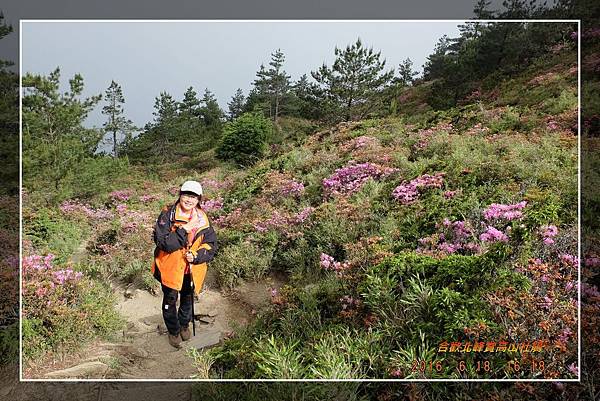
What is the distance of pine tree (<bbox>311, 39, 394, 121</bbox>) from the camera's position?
3117mm

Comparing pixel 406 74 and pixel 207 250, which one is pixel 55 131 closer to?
pixel 207 250

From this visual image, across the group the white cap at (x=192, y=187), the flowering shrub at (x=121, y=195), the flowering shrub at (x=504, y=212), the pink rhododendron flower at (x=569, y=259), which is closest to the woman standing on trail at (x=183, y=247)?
the white cap at (x=192, y=187)

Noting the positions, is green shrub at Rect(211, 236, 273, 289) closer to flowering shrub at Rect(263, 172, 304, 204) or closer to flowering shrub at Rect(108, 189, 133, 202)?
flowering shrub at Rect(263, 172, 304, 204)

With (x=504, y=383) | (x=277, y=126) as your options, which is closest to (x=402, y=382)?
(x=504, y=383)

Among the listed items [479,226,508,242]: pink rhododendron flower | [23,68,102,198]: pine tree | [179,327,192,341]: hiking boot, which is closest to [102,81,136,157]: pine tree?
[23,68,102,198]: pine tree

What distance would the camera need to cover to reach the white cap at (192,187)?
2869 mm

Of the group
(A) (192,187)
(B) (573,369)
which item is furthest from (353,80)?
(B) (573,369)

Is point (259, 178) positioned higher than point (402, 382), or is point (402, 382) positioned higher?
point (259, 178)

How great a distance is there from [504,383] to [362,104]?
2304 millimetres

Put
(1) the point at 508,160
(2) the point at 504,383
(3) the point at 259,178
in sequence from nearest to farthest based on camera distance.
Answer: (2) the point at 504,383, (3) the point at 259,178, (1) the point at 508,160

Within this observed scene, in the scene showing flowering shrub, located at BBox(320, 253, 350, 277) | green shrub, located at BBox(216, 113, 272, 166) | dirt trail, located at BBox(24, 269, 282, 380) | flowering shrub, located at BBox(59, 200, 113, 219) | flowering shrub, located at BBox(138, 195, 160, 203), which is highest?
green shrub, located at BBox(216, 113, 272, 166)

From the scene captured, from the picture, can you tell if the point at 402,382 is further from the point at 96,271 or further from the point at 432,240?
the point at 96,271

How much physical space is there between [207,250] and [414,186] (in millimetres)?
2101

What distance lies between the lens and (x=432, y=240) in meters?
3.35
